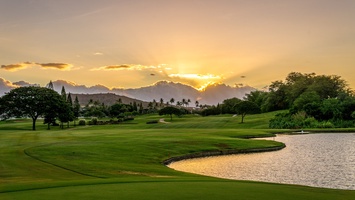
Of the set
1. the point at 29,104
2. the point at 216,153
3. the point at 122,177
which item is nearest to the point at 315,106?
the point at 216,153

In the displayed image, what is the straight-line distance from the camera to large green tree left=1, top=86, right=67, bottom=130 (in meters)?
106

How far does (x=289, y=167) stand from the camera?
3322 cm

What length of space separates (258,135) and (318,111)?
4692 centimetres

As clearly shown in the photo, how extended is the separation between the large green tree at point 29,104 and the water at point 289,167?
79120 mm

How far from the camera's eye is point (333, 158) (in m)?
37.8

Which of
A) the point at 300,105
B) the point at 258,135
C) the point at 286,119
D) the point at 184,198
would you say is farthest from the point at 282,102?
the point at 184,198

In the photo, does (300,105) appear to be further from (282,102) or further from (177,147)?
(177,147)

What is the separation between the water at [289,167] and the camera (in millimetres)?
27469

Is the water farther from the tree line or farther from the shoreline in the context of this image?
the tree line

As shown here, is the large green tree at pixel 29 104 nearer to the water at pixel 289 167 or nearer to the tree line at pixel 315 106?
the tree line at pixel 315 106

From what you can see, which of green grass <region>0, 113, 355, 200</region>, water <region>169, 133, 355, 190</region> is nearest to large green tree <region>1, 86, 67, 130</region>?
green grass <region>0, 113, 355, 200</region>

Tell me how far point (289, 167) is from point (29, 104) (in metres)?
90.9

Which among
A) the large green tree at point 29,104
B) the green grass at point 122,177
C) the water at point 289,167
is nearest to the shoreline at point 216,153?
the green grass at point 122,177

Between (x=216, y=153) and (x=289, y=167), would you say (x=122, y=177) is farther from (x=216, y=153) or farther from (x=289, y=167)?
(x=216, y=153)
